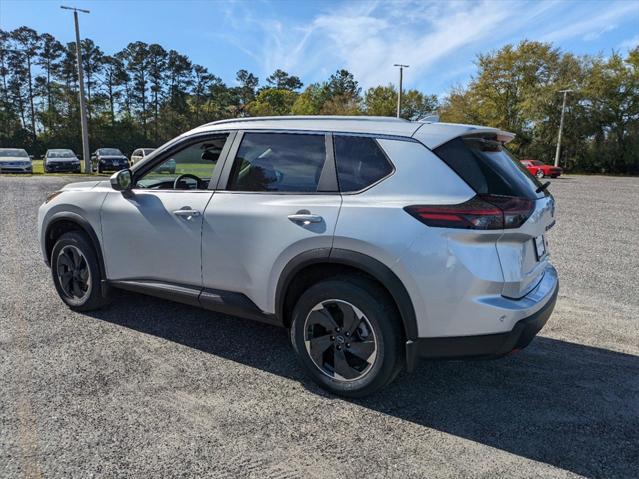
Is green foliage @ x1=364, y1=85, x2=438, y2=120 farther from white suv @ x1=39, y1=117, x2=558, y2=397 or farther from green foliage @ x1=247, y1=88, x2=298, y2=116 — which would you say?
white suv @ x1=39, y1=117, x2=558, y2=397

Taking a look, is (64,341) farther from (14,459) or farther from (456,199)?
(456,199)

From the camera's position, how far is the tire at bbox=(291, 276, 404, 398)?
2.79 metres

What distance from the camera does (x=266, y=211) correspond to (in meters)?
3.14

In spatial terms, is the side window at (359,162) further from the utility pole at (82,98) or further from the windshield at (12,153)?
the windshield at (12,153)

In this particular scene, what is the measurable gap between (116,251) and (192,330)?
0.96 m

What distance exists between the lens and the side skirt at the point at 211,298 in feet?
10.8

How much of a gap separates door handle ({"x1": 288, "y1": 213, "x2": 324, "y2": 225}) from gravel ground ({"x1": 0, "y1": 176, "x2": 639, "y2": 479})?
1.16 meters

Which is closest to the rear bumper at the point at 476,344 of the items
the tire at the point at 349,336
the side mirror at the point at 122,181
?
the tire at the point at 349,336

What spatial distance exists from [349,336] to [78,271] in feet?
9.50

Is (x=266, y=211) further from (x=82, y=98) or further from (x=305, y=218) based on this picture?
(x=82, y=98)

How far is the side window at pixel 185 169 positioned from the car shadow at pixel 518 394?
129cm

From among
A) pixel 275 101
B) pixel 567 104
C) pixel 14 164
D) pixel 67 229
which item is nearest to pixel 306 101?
pixel 275 101

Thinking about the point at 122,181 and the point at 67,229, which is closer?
the point at 122,181

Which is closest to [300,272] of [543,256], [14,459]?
[543,256]
